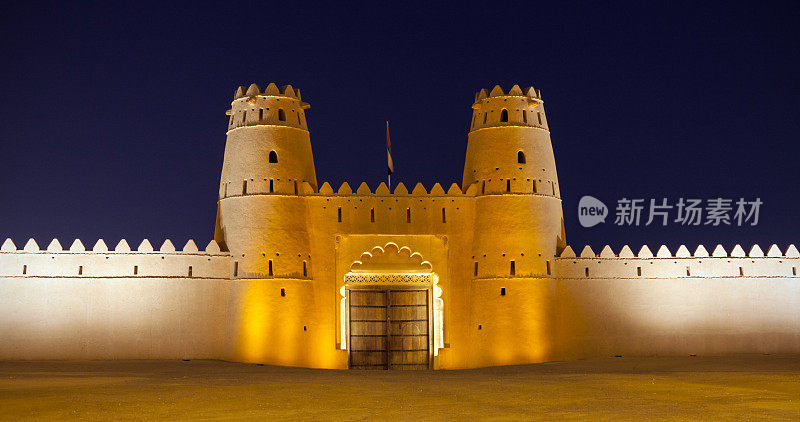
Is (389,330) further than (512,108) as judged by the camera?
No

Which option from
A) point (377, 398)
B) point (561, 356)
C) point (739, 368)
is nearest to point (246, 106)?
point (561, 356)

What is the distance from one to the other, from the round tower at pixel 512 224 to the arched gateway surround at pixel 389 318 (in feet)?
5.51

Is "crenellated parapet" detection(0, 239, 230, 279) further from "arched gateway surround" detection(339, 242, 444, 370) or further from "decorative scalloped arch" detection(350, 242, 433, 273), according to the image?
"decorative scalloped arch" detection(350, 242, 433, 273)

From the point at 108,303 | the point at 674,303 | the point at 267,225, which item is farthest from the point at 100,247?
the point at 674,303

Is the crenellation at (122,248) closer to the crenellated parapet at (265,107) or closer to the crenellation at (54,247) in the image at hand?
the crenellation at (54,247)

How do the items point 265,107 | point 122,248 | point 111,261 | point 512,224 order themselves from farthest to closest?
point 265,107, point 512,224, point 122,248, point 111,261

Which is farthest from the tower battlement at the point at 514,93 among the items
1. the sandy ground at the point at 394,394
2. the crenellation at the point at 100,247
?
the crenellation at the point at 100,247

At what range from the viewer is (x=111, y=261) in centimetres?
2564

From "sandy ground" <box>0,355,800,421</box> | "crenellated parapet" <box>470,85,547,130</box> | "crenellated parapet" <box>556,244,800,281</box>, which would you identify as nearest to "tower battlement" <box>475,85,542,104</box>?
"crenellated parapet" <box>470,85,547,130</box>

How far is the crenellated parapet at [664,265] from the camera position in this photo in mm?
27672

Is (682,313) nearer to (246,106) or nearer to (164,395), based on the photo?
(246,106)

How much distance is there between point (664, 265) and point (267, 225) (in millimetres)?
13716

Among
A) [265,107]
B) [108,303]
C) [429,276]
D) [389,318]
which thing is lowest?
[389,318]

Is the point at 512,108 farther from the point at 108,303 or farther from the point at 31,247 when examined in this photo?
the point at 31,247
